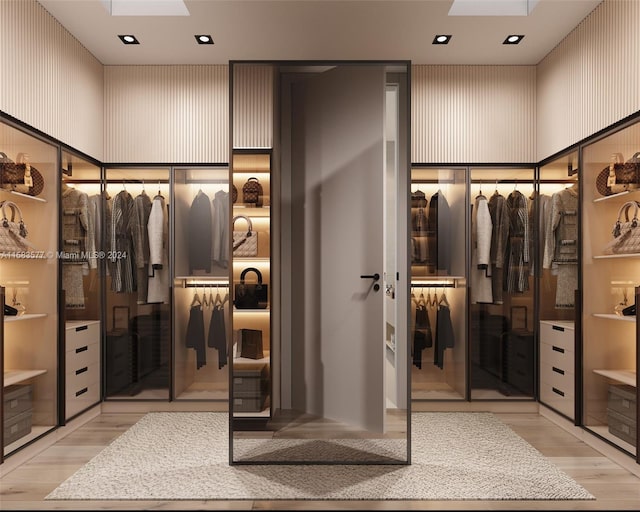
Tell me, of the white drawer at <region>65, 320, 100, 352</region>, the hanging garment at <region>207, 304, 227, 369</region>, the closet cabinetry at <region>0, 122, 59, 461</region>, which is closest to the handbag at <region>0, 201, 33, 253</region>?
the closet cabinetry at <region>0, 122, 59, 461</region>

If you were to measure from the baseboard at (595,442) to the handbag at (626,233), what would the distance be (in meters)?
1.26

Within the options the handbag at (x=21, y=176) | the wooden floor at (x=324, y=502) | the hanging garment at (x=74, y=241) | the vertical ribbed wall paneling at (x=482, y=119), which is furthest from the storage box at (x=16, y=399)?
the vertical ribbed wall paneling at (x=482, y=119)

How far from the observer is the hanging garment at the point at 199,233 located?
4750 millimetres

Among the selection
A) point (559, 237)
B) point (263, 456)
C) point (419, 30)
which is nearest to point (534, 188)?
point (559, 237)

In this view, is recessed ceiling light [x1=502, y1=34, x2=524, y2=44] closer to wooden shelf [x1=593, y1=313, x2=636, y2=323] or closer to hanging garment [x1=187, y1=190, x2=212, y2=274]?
wooden shelf [x1=593, y1=313, x2=636, y2=323]

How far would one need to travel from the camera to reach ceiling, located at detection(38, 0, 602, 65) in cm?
371

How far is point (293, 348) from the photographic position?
3570mm

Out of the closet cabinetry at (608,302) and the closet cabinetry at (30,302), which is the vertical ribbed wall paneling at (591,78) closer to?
the closet cabinetry at (608,302)

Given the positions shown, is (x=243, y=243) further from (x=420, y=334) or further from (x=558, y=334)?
(x=558, y=334)

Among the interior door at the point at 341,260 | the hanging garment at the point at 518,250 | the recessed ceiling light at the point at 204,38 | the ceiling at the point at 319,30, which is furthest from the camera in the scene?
the hanging garment at the point at 518,250

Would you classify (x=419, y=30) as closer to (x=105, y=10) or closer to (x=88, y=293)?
(x=105, y=10)

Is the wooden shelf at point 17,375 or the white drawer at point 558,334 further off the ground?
the white drawer at point 558,334

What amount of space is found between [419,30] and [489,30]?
53 centimetres

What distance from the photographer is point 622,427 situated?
134 inches
